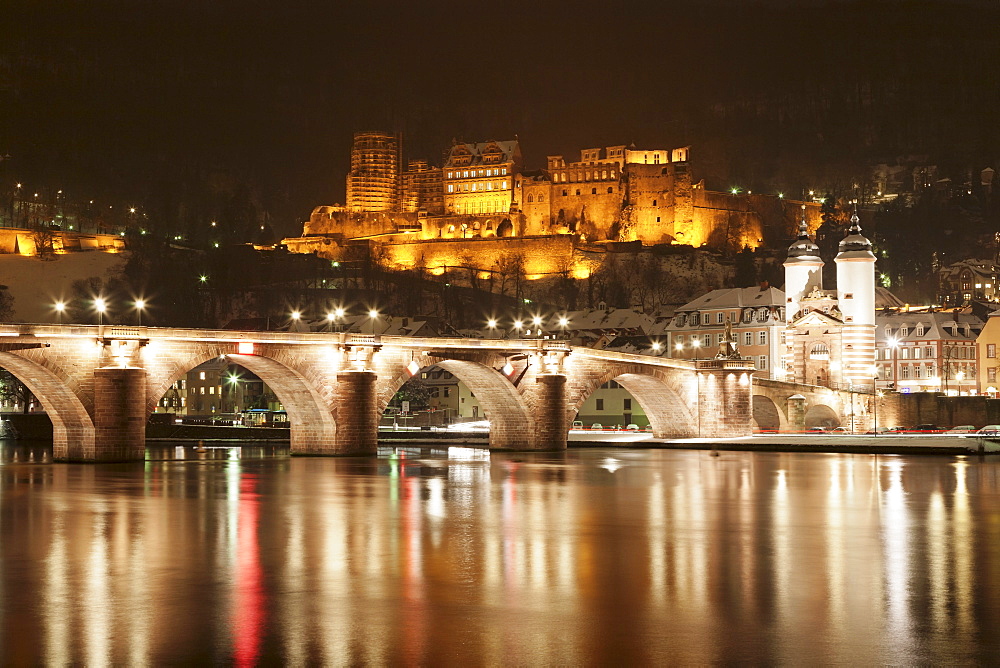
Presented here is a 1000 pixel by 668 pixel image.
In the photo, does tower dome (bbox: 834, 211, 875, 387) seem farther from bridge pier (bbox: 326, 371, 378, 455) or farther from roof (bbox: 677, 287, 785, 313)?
bridge pier (bbox: 326, 371, 378, 455)

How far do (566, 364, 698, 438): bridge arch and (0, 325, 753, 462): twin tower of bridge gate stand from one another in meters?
0.09

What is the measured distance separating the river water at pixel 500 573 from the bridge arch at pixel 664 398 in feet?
112

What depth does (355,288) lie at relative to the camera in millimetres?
168500

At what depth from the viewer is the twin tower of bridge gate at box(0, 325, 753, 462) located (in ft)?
175

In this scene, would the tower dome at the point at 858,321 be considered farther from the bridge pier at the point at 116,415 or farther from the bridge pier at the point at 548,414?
the bridge pier at the point at 116,415

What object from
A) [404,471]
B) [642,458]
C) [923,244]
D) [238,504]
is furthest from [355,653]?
[923,244]

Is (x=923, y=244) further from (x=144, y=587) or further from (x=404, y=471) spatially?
(x=144, y=587)

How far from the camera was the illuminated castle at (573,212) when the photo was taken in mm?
172375

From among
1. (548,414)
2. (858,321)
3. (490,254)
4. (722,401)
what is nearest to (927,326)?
(858,321)

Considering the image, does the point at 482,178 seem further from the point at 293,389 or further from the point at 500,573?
the point at 500,573

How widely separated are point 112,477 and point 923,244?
159 meters

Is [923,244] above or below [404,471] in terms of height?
above

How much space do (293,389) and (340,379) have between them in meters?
2.52

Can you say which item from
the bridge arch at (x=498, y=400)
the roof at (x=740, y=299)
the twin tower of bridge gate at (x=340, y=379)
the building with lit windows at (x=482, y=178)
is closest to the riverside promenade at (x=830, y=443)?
the twin tower of bridge gate at (x=340, y=379)
